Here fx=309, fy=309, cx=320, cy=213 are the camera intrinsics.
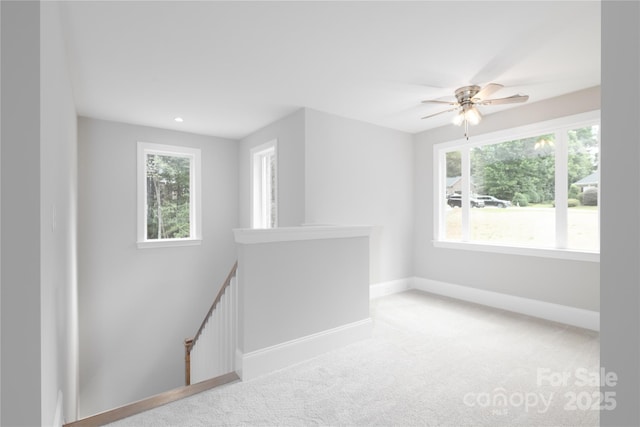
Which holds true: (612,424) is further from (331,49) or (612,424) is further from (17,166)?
(331,49)

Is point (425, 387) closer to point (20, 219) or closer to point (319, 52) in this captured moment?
point (20, 219)

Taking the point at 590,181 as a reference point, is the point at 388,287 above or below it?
below

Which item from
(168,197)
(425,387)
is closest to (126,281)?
(168,197)

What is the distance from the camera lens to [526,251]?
12.1ft

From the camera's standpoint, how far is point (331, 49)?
2.45 meters

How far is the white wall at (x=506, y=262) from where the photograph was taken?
10.7ft

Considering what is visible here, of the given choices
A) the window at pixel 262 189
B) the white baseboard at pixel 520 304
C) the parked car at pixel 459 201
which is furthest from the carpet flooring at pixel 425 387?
the window at pixel 262 189

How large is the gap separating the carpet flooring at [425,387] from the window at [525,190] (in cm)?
110

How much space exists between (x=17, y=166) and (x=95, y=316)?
3682mm

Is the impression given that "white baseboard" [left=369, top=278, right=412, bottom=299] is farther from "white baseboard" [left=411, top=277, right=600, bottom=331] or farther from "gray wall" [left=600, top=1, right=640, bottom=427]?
"gray wall" [left=600, top=1, right=640, bottom=427]

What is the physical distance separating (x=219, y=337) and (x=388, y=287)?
2.64 m

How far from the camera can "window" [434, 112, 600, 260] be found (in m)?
3.33

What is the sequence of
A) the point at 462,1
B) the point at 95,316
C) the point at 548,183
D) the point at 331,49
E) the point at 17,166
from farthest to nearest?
the point at 95,316 → the point at 548,183 → the point at 331,49 → the point at 462,1 → the point at 17,166

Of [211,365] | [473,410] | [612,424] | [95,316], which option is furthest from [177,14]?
[95,316]
